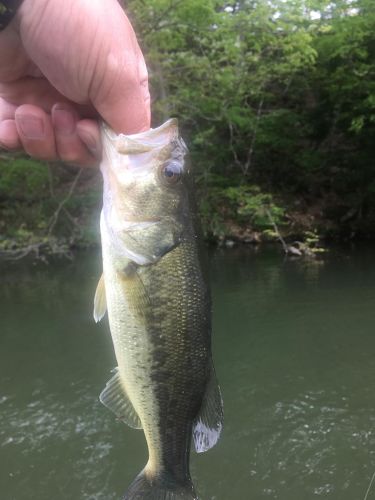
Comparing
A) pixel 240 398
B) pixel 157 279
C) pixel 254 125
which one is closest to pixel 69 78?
pixel 157 279

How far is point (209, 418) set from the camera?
2.31 metres

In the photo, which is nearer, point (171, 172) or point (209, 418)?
point (171, 172)

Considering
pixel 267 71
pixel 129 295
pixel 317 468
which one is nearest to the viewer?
pixel 129 295

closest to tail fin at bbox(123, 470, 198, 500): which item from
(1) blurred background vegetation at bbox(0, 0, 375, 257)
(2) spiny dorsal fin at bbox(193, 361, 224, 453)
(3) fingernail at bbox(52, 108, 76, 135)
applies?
(2) spiny dorsal fin at bbox(193, 361, 224, 453)

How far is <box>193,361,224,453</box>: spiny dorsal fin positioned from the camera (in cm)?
231

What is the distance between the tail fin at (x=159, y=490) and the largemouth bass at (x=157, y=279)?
0.78 ft

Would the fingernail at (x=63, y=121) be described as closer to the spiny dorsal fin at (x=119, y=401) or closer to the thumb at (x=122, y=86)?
the thumb at (x=122, y=86)

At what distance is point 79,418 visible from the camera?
782 cm

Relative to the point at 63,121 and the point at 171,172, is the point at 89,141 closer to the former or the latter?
the point at 63,121

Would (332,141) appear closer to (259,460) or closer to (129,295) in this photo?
(259,460)

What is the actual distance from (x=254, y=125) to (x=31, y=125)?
19885mm

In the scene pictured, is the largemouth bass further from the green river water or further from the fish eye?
the green river water

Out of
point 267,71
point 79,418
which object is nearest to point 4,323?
point 79,418

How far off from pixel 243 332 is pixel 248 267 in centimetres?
607
